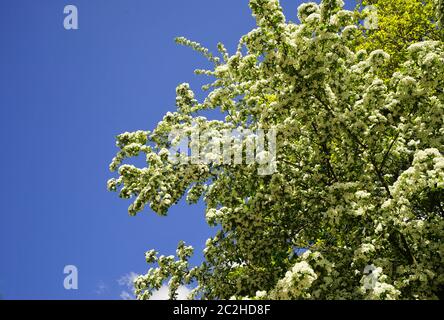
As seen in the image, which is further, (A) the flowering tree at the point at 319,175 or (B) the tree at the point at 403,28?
(B) the tree at the point at 403,28

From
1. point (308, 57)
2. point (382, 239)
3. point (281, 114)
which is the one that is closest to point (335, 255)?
point (382, 239)

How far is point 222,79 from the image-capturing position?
46.3ft

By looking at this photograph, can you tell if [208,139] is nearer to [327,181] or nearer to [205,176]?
[205,176]

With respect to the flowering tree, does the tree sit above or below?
above

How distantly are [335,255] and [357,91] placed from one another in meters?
4.05

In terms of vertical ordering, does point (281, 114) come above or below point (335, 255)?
above

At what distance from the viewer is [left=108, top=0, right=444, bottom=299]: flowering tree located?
9234mm

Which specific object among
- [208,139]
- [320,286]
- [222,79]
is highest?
[222,79]

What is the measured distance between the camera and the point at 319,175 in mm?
11234

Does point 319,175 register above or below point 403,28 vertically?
below

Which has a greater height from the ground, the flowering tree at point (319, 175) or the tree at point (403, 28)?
the tree at point (403, 28)

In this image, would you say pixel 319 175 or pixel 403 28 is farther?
pixel 403 28

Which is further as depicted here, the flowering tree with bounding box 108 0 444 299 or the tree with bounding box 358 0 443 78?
the tree with bounding box 358 0 443 78

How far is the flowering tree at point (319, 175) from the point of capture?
9.23m
